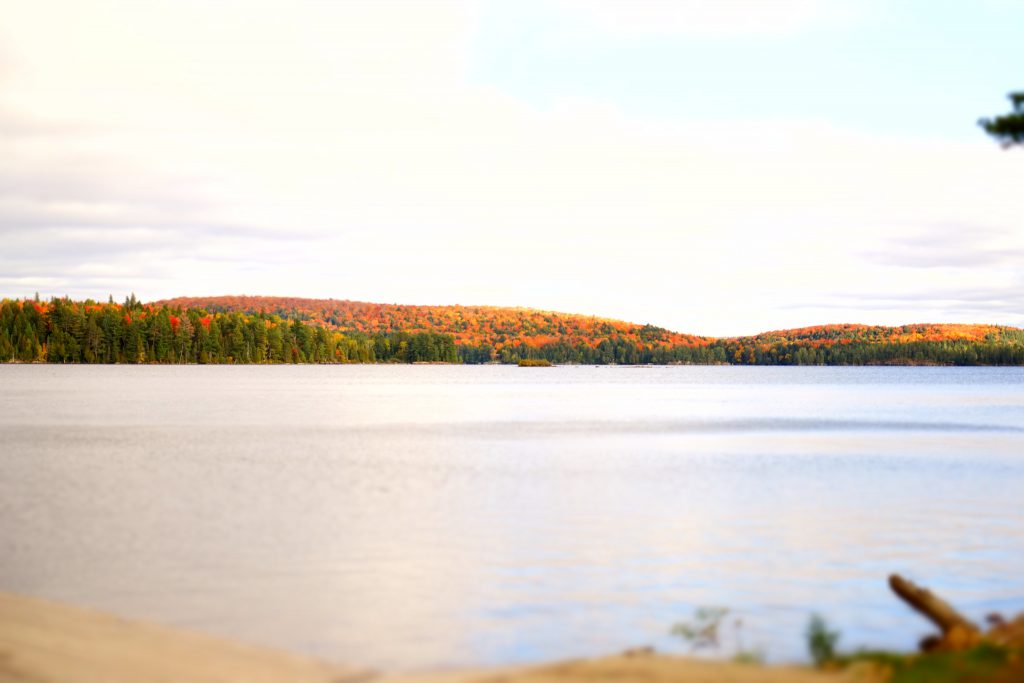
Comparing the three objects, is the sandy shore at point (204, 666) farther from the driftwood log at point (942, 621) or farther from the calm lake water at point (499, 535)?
the driftwood log at point (942, 621)

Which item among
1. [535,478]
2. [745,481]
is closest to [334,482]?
[535,478]

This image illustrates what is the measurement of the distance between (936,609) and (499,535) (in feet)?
45.4

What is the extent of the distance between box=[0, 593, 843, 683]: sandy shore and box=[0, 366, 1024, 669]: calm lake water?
157 cm

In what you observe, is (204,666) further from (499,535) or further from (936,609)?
(499,535)

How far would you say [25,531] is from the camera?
2648 cm

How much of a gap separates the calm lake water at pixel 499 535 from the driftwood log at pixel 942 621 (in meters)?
0.91

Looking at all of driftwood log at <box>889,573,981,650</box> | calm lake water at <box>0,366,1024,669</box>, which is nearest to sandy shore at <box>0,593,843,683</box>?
calm lake water at <box>0,366,1024,669</box>

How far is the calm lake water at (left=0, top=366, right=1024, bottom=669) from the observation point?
17.3m

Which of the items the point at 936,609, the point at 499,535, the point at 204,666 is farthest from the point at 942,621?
the point at 499,535

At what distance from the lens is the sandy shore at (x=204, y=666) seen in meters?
11.9

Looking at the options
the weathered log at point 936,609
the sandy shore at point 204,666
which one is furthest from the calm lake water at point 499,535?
the sandy shore at point 204,666

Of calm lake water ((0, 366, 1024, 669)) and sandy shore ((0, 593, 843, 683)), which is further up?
sandy shore ((0, 593, 843, 683))

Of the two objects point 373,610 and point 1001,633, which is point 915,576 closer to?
point 1001,633

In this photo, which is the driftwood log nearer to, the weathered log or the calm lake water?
the weathered log
